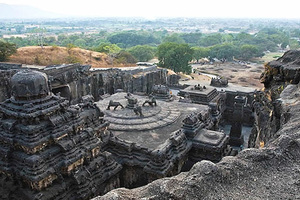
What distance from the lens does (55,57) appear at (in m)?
47.0

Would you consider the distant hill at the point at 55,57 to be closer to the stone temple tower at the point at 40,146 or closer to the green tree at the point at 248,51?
the stone temple tower at the point at 40,146

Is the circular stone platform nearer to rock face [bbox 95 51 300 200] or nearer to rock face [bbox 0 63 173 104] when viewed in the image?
rock face [bbox 0 63 173 104]

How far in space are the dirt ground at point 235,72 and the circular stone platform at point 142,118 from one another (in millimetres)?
38968

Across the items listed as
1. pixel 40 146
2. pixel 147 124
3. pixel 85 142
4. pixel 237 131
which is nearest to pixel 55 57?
pixel 237 131

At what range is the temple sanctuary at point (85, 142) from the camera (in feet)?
30.9

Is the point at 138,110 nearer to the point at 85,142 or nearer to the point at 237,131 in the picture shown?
the point at 85,142

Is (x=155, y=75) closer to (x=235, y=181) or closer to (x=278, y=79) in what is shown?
(x=278, y=79)

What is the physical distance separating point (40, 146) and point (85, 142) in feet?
6.54

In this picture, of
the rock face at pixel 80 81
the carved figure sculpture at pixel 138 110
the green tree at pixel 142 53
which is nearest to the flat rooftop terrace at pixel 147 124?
the carved figure sculpture at pixel 138 110

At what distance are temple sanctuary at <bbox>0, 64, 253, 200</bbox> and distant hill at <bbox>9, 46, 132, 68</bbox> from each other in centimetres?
2414

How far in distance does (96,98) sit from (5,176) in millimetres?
17430

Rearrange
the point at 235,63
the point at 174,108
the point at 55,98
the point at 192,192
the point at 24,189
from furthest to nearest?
the point at 235,63 < the point at 174,108 < the point at 55,98 < the point at 24,189 < the point at 192,192

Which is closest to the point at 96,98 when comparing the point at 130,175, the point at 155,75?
the point at 155,75

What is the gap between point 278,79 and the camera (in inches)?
475
